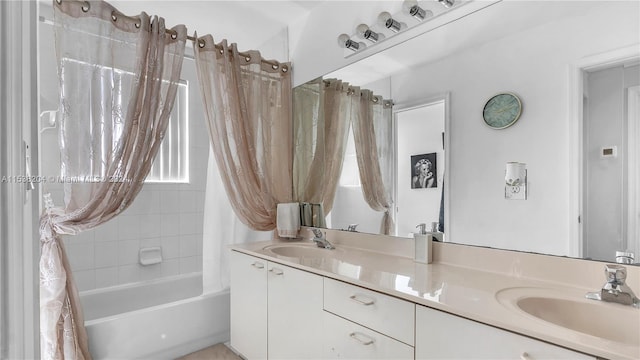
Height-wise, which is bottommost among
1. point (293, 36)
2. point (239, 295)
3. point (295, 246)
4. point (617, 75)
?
point (239, 295)

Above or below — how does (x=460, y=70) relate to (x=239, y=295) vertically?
above

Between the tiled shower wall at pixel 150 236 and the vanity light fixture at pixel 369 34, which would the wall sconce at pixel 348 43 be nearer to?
the vanity light fixture at pixel 369 34

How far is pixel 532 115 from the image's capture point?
136 cm

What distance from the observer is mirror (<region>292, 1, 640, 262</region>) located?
1.19 metres

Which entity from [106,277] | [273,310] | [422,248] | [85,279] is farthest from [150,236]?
[422,248]

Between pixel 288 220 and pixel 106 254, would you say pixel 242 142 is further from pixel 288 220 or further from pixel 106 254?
pixel 106 254

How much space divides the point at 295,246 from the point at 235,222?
0.57 m

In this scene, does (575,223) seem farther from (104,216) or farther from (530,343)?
(104,216)

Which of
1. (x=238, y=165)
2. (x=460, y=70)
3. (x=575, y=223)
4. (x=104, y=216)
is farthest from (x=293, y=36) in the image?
(x=575, y=223)

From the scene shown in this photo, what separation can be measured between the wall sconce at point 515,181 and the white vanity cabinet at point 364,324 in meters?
0.68

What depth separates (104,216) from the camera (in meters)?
1.90

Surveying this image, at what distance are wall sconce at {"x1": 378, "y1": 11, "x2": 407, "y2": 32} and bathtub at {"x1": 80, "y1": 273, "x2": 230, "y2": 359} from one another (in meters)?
2.08

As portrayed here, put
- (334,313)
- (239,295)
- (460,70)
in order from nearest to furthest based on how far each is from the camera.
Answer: (334,313)
(460,70)
(239,295)

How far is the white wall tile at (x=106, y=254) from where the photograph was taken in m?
2.63
